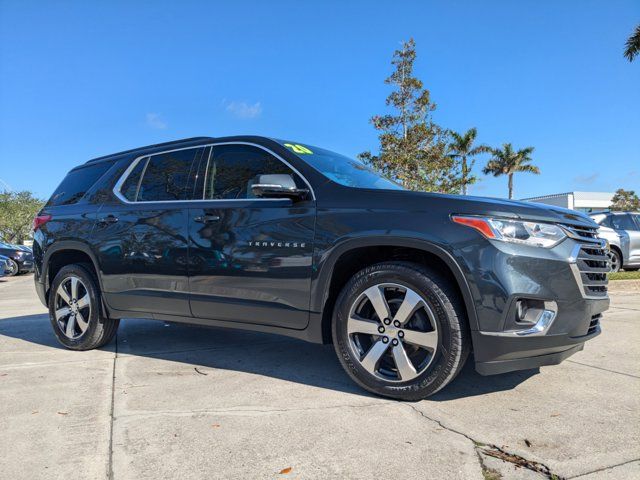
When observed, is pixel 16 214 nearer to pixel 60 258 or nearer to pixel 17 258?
pixel 17 258

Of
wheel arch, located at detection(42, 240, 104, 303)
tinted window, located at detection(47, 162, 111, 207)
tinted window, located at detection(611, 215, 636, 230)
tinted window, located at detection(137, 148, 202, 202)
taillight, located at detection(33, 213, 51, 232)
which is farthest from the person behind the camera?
tinted window, located at detection(611, 215, 636, 230)

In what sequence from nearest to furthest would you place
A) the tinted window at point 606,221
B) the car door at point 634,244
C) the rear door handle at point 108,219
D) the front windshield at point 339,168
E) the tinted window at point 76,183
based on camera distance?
the front windshield at point 339,168 → the rear door handle at point 108,219 → the tinted window at point 76,183 → the car door at point 634,244 → the tinted window at point 606,221

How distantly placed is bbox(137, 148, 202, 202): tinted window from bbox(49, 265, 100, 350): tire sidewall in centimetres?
93

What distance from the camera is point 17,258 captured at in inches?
715

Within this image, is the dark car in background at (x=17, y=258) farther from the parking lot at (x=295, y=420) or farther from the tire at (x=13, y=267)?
the parking lot at (x=295, y=420)

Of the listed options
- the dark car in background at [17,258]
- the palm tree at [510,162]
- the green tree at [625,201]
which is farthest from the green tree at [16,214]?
the green tree at [625,201]

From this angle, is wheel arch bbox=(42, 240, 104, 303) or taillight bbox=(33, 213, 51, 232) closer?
wheel arch bbox=(42, 240, 104, 303)

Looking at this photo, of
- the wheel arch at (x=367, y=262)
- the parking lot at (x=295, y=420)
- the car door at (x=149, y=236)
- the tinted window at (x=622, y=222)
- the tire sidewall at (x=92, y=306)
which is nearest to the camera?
the parking lot at (x=295, y=420)

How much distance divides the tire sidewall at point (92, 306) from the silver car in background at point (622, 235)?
11.0 meters

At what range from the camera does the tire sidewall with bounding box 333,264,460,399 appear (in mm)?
2850

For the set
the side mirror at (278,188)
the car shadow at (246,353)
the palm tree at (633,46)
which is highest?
the palm tree at (633,46)

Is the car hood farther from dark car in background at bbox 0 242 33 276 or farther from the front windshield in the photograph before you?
dark car in background at bbox 0 242 33 276

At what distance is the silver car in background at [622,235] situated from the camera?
11.6 m

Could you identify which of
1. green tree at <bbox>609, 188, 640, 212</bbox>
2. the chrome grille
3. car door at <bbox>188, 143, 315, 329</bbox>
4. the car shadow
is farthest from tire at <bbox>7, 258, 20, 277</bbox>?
green tree at <bbox>609, 188, 640, 212</bbox>
